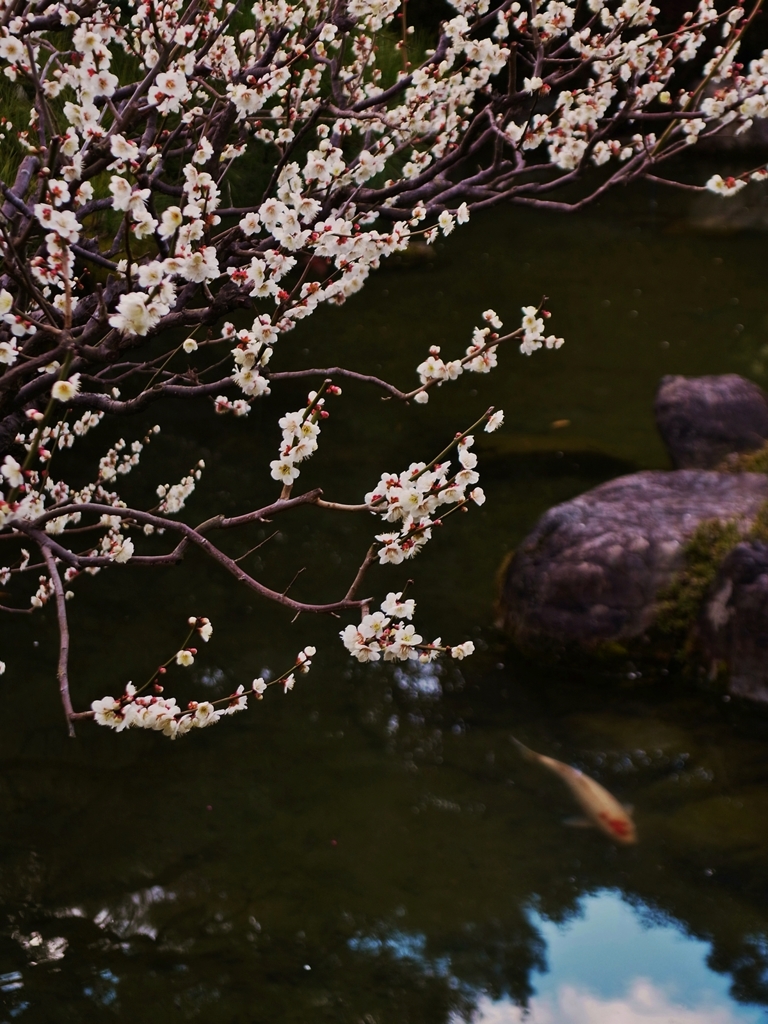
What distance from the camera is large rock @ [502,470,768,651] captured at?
15.5 ft

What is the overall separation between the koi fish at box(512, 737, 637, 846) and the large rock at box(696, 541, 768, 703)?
2.94 ft

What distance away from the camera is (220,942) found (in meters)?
3.41

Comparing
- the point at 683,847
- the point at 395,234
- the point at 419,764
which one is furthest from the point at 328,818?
the point at 395,234

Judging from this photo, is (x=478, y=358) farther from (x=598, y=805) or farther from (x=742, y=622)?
(x=742, y=622)

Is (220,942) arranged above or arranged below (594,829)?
below

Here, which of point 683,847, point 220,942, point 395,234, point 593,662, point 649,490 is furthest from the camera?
point 649,490

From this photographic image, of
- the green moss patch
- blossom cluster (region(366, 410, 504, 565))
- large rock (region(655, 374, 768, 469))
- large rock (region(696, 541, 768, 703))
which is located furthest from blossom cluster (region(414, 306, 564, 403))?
large rock (region(655, 374, 768, 469))

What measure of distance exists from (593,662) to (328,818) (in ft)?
4.91

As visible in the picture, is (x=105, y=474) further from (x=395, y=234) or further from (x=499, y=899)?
(x=499, y=899)

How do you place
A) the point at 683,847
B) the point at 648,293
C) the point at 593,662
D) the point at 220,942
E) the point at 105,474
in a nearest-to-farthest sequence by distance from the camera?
the point at 220,942 → the point at 683,847 → the point at 105,474 → the point at 593,662 → the point at 648,293

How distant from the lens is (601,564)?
4773 millimetres

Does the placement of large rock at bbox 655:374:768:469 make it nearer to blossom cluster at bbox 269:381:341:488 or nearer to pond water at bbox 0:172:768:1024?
pond water at bbox 0:172:768:1024

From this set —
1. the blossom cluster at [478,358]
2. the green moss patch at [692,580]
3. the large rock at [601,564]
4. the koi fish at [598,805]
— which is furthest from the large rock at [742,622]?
the blossom cluster at [478,358]

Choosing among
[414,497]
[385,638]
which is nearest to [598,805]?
[385,638]
